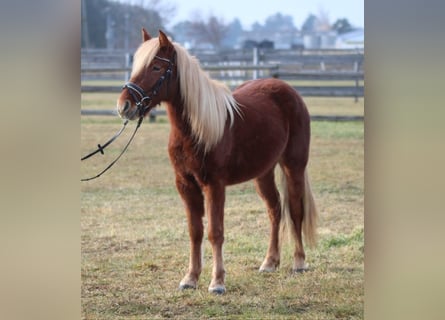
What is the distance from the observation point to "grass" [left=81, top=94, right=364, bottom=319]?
3016 mm

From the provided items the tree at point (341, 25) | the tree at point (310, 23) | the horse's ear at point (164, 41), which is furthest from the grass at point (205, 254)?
the tree at point (310, 23)

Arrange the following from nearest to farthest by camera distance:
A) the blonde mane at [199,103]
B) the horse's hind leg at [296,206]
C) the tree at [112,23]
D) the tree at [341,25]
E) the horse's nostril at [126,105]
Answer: the horse's nostril at [126,105] < the blonde mane at [199,103] < the horse's hind leg at [296,206] < the tree at [112,23] < the tree at [341,25]

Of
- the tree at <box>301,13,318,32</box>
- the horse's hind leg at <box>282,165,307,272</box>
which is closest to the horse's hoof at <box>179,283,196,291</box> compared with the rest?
the horse's hind leg at <box>282,165,307,272</box>

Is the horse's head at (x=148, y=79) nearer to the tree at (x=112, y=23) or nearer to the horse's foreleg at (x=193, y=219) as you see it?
the horse's foreleg at (x=193, y=219)

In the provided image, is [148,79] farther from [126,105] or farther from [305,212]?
[305,212]

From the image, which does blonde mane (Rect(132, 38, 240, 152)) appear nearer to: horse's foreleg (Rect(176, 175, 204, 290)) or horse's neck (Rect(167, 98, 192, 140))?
horse's neck (Rect(167, 98, 192, 140))

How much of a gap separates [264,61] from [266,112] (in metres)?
11.1

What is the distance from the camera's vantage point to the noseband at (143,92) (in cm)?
290

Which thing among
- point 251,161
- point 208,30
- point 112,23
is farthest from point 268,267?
point 208,30

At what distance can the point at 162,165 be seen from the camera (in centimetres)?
736

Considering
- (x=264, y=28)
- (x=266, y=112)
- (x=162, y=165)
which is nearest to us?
(x=266, y=112)
